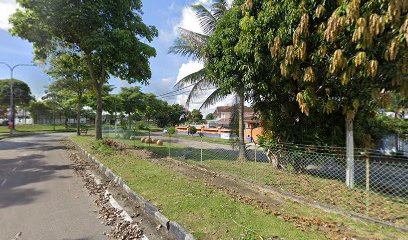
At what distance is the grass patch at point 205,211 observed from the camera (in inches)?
138

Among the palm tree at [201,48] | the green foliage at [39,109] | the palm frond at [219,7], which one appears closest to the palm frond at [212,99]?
the palm tree at [201,48]

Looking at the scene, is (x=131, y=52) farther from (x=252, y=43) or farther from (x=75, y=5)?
(x=252, y=43)

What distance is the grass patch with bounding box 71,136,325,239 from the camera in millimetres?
3496

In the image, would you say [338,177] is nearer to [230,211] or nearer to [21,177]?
[230,211]

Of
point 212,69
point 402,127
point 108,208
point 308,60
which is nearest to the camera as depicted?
point 108,208

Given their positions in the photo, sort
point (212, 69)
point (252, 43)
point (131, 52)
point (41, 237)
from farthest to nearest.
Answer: point (131, 52), point (212, 69), point (252, 43), point (41, 237)

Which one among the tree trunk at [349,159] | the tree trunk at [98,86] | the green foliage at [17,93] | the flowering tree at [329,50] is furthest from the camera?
the green foliage at [17,93]

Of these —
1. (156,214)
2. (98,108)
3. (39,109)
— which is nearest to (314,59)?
(156,214)

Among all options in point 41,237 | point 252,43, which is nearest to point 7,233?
point 41,237

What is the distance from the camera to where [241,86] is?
726cm

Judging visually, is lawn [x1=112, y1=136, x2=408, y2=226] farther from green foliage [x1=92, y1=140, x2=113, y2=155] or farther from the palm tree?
green foliage [x1=92, y1=140, x2=113, y2=155]

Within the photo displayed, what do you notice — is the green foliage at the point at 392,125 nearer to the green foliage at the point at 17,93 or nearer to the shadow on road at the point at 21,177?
the shadow on road at the point at 21,177

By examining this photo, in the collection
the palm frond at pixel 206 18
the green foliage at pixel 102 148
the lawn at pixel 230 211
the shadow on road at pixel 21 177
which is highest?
the palm frond at pixel 206 18

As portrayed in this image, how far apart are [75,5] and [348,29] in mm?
11799
